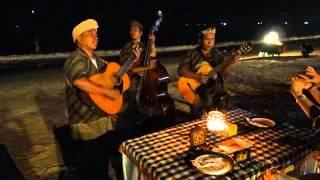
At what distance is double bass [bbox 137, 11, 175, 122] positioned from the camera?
6.04m

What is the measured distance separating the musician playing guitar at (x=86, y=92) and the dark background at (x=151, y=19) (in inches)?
1004

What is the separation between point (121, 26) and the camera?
5012 centimetres

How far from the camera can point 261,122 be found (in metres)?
4.09

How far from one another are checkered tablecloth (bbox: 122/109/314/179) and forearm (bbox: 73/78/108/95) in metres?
1.08

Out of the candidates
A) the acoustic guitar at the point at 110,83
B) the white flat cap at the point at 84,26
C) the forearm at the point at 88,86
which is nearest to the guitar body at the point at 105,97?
the acoustic guitar at the point at 110,83

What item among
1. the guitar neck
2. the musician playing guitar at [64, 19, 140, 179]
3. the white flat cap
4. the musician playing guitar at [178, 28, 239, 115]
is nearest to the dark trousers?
the musician playing guitar at [64, 19, 140, 179]

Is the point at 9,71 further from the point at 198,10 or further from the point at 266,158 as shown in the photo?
the point at 198,10

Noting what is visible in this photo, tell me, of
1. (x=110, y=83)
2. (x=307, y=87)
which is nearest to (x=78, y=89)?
(x=110, y=83)

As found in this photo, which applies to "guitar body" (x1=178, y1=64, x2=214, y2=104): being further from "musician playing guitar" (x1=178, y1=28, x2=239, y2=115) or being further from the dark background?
the dark background

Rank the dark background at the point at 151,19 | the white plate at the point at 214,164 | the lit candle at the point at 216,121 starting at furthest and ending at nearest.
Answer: the dark background at the point at 151,19 < the lit candle at the point at 216,121 < the white plate at the point at 214,164

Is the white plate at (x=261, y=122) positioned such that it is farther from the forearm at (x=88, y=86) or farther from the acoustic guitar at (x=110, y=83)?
the forearm at (x=88, y=86)

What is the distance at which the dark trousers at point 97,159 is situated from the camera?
490cm

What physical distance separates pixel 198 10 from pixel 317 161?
74200 millimetres

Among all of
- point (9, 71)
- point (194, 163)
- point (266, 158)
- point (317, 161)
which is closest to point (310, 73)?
point (317, 161)
